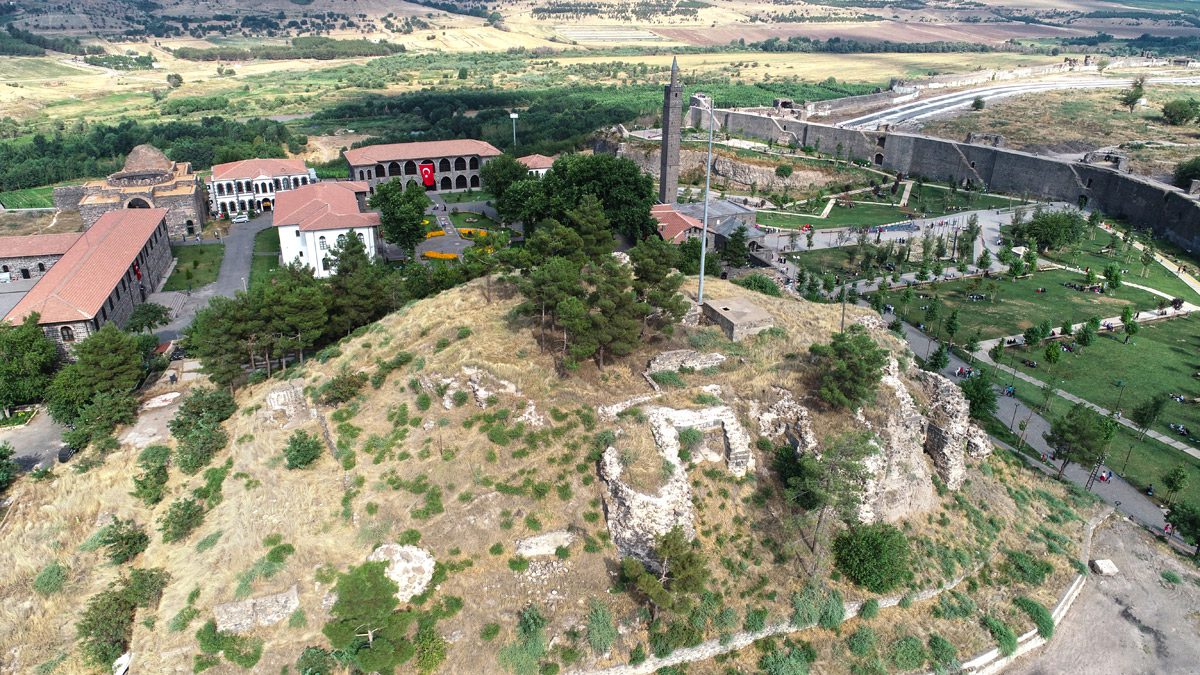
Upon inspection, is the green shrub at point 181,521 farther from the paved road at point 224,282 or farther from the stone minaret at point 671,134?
the stone minaret at point 671,134

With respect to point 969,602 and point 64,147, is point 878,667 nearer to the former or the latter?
point 969,602

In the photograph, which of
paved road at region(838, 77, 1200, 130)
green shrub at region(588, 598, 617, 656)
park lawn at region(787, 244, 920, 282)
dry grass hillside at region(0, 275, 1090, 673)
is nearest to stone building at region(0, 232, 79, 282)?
dry grass hillside at region(0, 275, 1090, 673)

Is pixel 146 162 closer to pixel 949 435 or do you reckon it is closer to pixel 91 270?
pixel 91 270

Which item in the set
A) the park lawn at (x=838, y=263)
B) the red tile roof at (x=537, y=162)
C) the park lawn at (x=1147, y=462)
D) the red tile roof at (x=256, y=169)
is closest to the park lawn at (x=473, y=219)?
the red tile roof at (x=537, y=162)

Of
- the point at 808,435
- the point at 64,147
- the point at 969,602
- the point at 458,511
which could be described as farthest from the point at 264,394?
the point at 64,147

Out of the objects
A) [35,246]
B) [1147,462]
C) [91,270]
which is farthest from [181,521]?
[1147,462]

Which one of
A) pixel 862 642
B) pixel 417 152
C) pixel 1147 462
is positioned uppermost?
pixel 417 152
